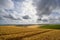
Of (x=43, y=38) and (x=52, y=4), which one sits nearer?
(x=43, y=38)

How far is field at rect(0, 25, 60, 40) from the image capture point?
245 centimetres

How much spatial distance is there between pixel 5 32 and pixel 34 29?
62 cm

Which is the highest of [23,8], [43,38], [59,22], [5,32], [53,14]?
[23,8]

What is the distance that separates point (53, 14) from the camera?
2576mm

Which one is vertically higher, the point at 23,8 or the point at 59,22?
the point at 23,8

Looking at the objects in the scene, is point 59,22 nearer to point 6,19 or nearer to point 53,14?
point 53,14

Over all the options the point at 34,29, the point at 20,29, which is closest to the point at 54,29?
the point at 34,29

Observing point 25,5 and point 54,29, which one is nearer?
point 54,29

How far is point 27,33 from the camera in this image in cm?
251

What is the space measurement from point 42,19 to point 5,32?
842 mm

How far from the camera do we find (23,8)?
2656 mm

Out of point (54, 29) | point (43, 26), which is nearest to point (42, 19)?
point (43, 26)

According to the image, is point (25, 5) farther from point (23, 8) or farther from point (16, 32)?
point (16, 32)

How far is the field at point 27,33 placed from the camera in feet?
8.02
